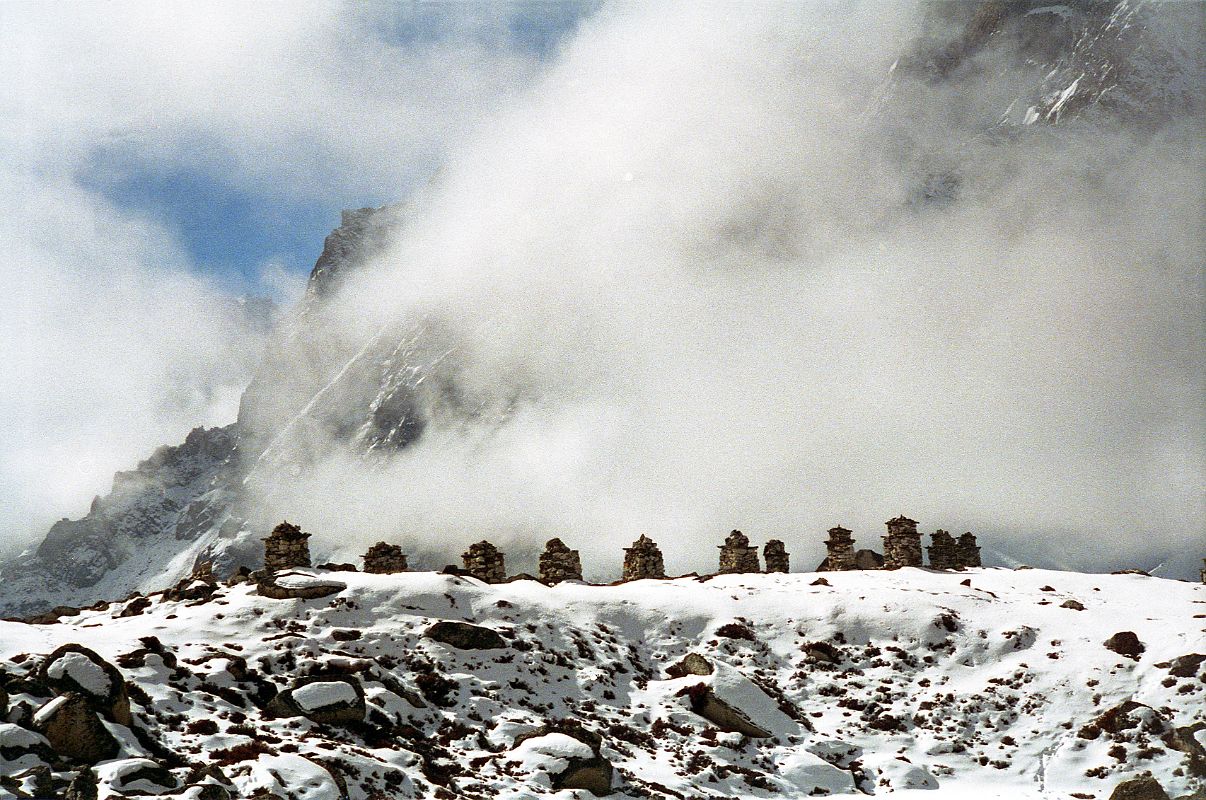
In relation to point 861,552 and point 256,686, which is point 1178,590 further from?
point 256,686

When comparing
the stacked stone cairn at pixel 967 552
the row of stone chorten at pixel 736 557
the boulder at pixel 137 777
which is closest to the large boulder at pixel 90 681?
the boulder at pixel 137 777

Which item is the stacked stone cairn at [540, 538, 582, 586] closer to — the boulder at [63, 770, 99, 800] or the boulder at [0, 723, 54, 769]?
the boulder at [0, 723, 54, 769]

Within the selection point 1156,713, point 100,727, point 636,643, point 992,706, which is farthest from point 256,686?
point 1156,713

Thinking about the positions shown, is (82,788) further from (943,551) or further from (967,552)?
(967,552)

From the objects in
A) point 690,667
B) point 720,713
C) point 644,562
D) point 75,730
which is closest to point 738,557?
point 644,562

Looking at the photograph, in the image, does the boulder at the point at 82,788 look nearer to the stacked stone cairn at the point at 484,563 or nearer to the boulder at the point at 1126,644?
the stacked stone cairn at the point at 484,563

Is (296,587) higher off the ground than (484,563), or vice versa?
(484,563)

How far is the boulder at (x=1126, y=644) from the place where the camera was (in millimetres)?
47188

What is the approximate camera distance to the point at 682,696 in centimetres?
4556

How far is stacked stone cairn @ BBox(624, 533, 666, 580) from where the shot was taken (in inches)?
2803

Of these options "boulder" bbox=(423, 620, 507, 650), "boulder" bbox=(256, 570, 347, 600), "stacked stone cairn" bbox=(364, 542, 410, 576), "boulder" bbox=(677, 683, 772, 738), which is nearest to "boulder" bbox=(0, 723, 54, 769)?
"boulder" bbox=(256, 570, 347, 600)

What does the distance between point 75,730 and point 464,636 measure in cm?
2025

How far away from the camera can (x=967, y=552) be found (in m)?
76.1

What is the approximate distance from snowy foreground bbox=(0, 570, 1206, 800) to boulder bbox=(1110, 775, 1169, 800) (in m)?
1.35
